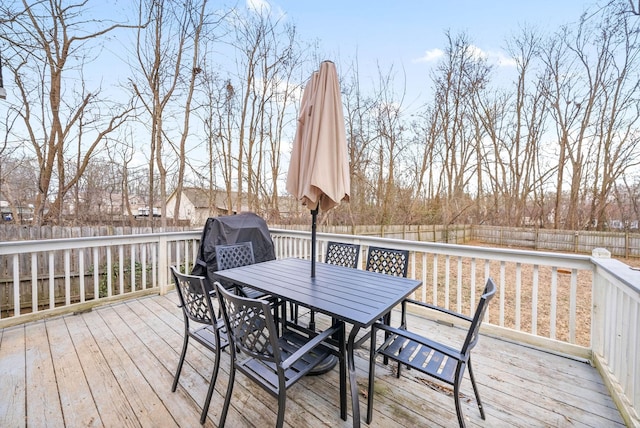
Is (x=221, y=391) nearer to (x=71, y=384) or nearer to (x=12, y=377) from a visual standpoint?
(x=71, y=384)

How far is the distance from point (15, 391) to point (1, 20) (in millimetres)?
3722

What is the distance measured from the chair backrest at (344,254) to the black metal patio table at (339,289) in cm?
38

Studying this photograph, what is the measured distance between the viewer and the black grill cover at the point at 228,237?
3980mm

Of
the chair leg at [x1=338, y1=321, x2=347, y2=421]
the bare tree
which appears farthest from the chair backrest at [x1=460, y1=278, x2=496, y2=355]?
the bare tree

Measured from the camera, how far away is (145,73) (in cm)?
612

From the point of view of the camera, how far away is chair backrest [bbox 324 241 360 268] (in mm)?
3057

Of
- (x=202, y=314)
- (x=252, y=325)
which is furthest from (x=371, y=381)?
(x=202, y=314)

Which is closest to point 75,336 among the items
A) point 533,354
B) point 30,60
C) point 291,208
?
point 533,354

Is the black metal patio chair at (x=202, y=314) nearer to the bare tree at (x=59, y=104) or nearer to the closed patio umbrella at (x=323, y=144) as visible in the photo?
the closed patio umbrella at (x=323, y=144)

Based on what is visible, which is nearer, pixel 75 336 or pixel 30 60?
pixel 75 336

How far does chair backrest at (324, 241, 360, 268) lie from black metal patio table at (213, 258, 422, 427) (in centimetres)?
38

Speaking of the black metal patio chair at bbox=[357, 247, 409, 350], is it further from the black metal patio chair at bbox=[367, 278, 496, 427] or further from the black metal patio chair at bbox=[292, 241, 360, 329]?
the black metal patio chair at bbox=[367, 278, 496, 427]

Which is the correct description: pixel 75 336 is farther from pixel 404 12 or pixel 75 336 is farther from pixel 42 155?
pixel 404 12

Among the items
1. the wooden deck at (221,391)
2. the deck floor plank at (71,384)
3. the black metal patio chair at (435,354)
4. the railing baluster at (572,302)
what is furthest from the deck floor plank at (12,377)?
the railing baluster at (572,302)
